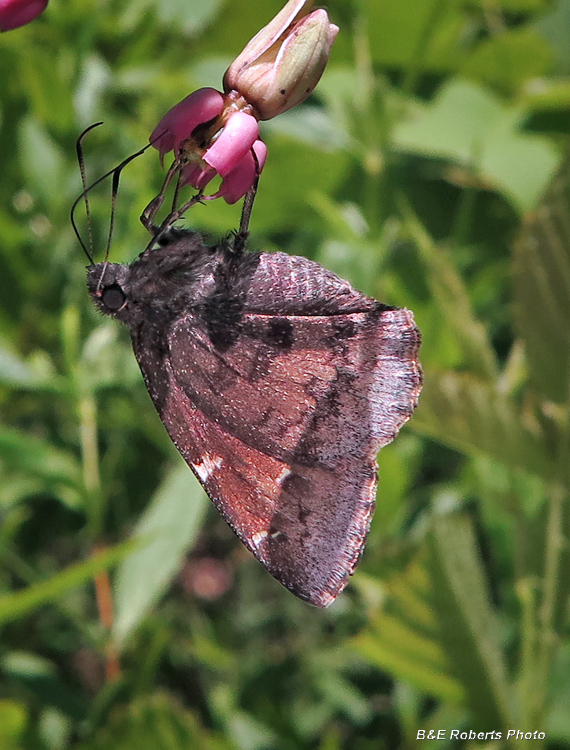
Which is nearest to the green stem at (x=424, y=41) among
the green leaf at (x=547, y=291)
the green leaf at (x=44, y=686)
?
the green leaf at (x=547, y=291)

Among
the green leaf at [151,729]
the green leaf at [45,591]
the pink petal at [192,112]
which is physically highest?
the pink petal at [192,112]

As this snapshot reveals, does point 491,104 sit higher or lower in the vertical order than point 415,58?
lower

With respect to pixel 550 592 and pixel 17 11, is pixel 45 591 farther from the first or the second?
pixel 17 11

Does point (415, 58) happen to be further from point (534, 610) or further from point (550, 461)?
point (534, 610)

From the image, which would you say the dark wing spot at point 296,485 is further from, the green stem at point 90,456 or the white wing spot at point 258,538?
the green stem at point 90,456

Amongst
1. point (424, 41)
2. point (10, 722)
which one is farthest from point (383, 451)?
point (424, 41)

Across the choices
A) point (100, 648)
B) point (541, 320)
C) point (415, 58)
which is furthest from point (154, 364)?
point (415, 58)
